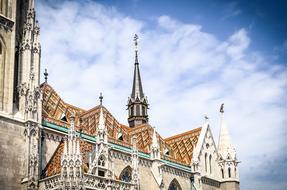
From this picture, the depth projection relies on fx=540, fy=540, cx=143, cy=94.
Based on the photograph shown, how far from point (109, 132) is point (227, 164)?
12.1 m

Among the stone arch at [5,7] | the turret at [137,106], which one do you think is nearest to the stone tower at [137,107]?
the turret at [137,106]

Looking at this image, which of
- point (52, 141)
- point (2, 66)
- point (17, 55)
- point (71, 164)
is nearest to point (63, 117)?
point (52, 141)

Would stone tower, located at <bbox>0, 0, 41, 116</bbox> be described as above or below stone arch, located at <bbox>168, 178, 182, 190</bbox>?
above

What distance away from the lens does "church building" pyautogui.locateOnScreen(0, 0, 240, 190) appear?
Result: 26.4 m

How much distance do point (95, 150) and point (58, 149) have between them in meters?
2.01

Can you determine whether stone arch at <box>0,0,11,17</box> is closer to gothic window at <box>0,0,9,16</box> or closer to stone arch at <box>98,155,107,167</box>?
gothic window at <box>0,0,9,16</box>

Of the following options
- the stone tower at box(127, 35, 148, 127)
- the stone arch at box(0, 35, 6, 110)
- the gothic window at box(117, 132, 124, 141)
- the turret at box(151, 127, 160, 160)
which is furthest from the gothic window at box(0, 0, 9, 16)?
the stone tower at box(127, 35, 148, 127)

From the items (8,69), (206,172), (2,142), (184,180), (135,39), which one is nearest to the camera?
(2,142)

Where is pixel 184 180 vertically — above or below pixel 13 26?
below

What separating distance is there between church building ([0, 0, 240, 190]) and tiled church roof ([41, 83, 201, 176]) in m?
0.07

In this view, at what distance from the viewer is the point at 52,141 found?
29.5 m

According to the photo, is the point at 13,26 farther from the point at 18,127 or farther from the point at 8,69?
the point at 18,127

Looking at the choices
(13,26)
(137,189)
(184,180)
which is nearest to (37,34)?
(13,26)

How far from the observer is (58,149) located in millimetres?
29297
